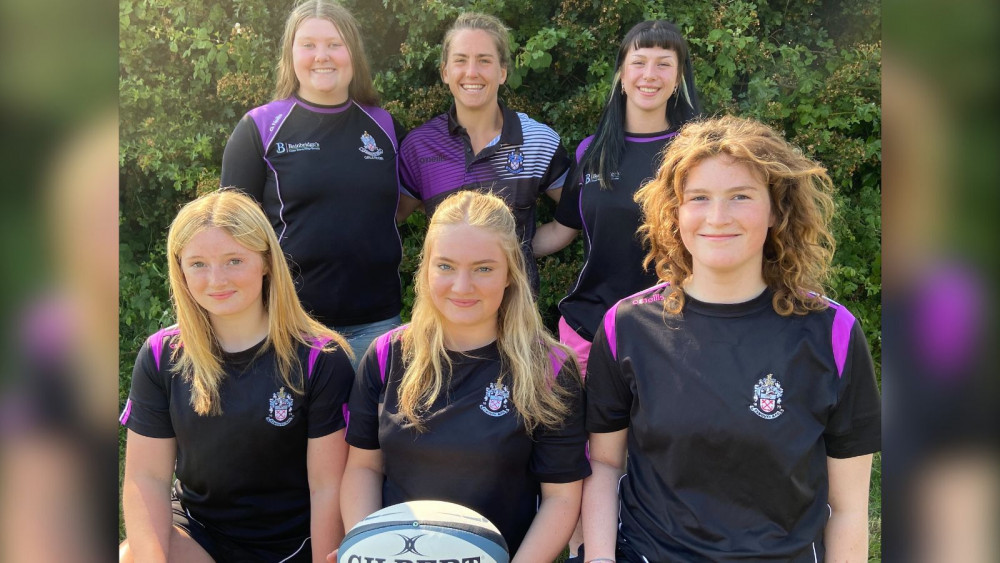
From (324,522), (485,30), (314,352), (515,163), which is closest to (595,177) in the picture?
(515,163)

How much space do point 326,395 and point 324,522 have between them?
1.48ft

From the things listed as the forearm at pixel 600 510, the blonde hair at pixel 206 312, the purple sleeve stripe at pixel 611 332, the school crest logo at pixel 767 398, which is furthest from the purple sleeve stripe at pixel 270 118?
the school crest logo at pixel 767 398

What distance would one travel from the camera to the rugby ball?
2.50 meters

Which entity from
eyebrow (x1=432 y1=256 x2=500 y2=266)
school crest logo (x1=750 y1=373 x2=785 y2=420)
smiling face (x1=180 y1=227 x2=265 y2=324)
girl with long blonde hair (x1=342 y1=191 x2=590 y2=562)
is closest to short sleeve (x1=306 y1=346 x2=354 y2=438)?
girl with long blonde hair (x1=342 y1=191 x2=590 y2=562)

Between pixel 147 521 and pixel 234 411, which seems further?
pixel 234 411

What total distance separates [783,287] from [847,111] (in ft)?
10.6

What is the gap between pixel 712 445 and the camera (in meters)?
2.64

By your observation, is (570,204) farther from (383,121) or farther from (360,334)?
(360,334)

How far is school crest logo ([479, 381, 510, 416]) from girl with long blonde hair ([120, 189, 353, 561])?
586 millimetres

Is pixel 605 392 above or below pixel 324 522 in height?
above

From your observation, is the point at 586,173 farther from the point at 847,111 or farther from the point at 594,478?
the point at 847,111

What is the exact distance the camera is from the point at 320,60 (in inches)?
161

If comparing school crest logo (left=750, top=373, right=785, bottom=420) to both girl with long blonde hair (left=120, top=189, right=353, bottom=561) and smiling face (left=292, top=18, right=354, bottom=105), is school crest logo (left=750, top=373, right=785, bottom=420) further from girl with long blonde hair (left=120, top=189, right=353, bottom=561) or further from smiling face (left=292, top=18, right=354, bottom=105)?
smiling face (left=292, top=18, right=354, bottom=105)
